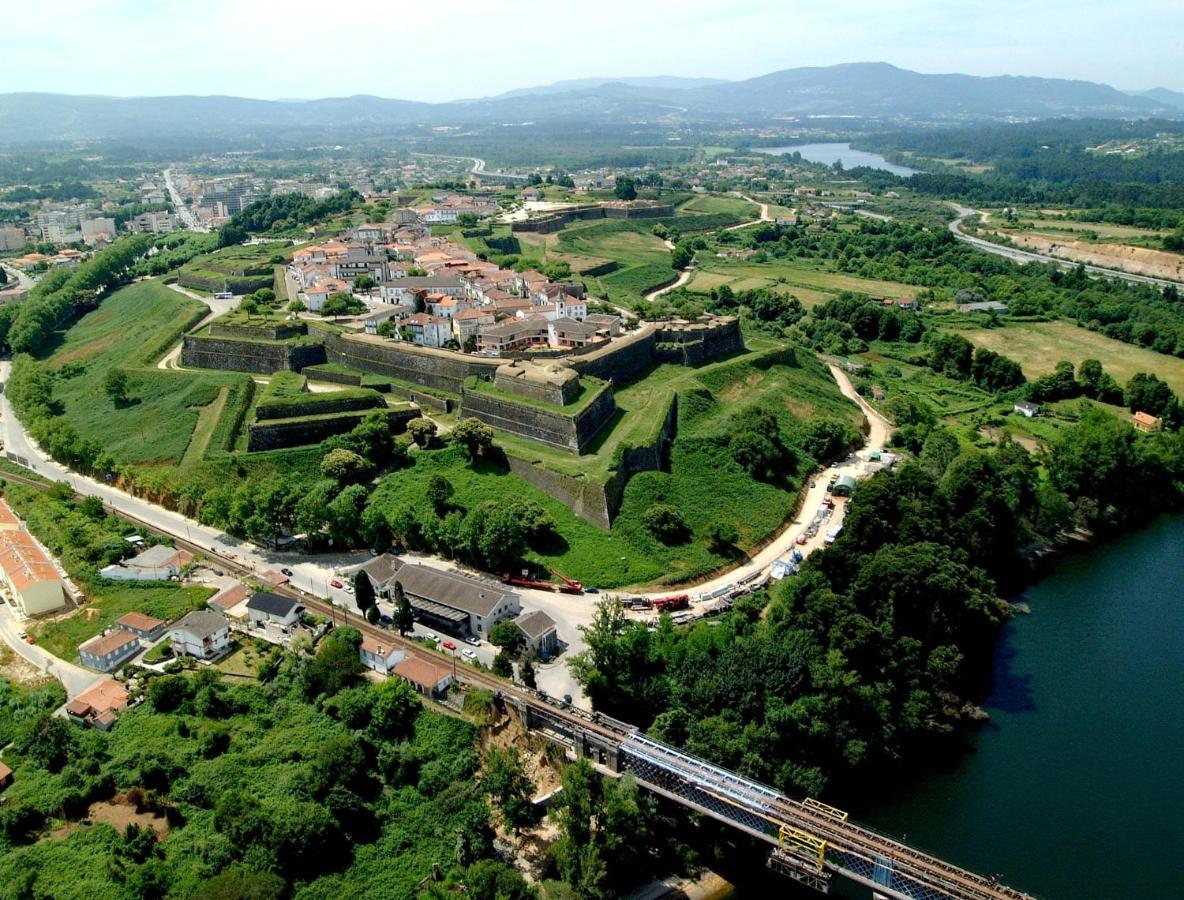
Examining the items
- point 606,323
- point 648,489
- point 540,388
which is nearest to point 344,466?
point 540,388

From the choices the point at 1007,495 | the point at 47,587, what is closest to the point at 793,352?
the point at 1007,495

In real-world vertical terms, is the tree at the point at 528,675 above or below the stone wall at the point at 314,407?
below

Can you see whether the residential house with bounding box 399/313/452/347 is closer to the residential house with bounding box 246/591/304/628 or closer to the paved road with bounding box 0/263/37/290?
the residential house with bounding box 246/591/304/628

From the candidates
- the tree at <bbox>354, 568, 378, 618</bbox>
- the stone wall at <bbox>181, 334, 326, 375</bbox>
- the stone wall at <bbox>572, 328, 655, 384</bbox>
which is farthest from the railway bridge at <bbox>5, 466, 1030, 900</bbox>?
the stone wall at <bbox>181, 334, 326, 375</bbox>

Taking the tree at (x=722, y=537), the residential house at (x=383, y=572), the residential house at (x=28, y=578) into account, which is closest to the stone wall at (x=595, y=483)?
the tree at (x=722, y=537)

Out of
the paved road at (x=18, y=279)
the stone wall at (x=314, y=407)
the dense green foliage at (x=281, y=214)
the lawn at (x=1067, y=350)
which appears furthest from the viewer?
the dense green foliage at (x=281, y=214)

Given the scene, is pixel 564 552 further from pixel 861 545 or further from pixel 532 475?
pixel 861 545

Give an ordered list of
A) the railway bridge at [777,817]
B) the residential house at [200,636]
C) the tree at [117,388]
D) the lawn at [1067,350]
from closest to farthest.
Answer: the railway bridge at [777,817]
the residential house at [200,636]
the tree at [117,388]
the lawn at [1067,350]

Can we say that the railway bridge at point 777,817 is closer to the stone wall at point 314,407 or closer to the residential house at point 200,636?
the residential house at point 200,636
